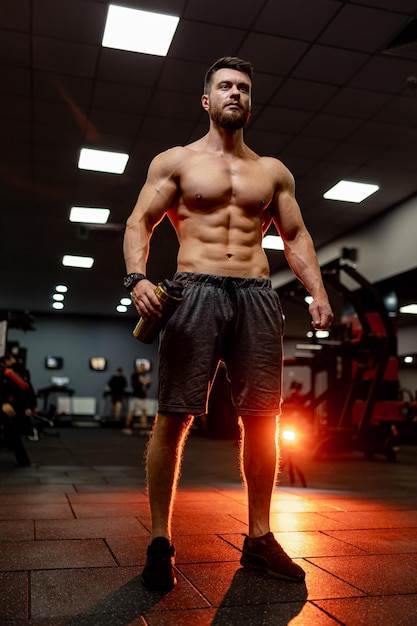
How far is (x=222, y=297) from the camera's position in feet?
5.93

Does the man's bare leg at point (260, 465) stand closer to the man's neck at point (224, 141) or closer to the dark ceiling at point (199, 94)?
the man's neck at point (224, 141)

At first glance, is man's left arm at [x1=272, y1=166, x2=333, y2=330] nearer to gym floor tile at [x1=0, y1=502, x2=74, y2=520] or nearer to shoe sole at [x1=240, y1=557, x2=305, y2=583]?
shoe sole at [x1=240, y1=557, x2=305, y2=583]

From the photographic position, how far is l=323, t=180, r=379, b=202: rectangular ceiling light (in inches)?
287

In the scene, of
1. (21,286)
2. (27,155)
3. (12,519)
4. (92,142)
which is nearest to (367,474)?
(12,519)

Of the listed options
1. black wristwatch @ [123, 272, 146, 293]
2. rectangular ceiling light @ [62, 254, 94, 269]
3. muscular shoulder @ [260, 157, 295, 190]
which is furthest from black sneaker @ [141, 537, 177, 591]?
rectangular ceiling light @ [62, 254, 94, 269]

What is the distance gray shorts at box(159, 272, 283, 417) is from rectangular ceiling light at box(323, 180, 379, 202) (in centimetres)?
579

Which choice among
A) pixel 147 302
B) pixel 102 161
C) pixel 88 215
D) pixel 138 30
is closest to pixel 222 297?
pixel 147 302

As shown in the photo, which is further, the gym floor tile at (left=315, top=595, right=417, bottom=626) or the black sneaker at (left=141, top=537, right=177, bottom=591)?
the black sneaker at (left=141, top=537, right=177, bottom=591)

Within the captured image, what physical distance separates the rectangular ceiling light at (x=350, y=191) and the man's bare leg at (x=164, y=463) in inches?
237

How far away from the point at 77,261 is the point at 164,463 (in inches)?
388

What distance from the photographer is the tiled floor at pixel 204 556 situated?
137 cm

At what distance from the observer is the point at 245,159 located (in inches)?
77.8

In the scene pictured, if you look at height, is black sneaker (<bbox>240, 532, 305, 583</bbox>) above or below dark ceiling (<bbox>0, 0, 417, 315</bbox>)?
below

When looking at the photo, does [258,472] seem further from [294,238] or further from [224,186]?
[224,186]
